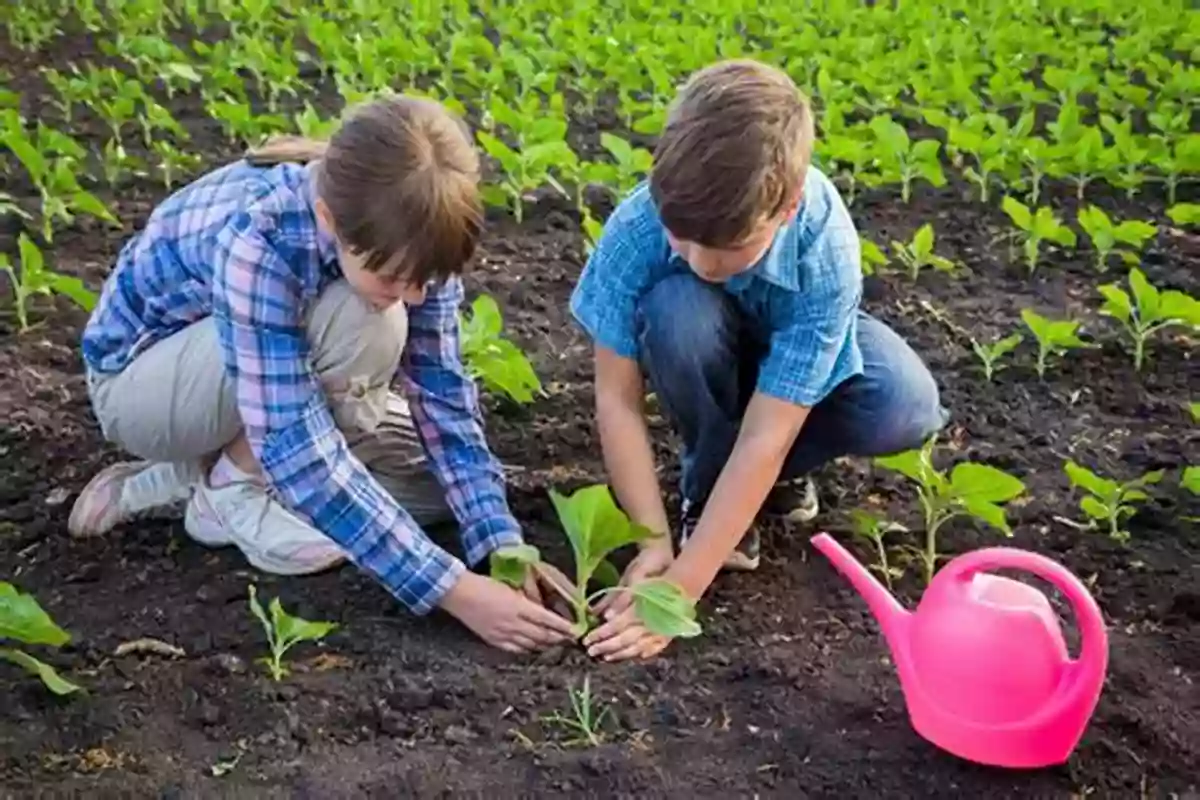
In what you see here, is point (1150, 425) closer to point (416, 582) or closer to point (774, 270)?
point (774, 270)

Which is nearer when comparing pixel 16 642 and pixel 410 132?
pixel 410 132

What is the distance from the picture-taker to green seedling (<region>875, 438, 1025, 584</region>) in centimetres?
260

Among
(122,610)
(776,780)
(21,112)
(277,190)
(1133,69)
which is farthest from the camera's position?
(1133,69)

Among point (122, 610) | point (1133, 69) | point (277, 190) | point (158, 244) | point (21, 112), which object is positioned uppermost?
point (277, 190)

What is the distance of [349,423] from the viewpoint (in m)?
2.96

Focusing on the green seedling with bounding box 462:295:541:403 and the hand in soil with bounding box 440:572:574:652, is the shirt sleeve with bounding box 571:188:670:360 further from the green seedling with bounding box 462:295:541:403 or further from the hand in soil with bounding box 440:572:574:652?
the green seedling with bounding box 462:295:541:403

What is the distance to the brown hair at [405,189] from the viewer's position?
236 cm

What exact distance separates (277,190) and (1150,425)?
78.2 inches

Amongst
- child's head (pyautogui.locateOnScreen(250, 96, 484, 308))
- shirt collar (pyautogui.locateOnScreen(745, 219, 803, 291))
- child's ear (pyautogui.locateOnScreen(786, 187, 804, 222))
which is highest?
child's head (pyautogui.locateOnScreen(250, 96, 484, 308))

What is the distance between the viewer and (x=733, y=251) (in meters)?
2.47

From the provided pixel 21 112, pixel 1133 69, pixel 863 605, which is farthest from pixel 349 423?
pixel 1133 69

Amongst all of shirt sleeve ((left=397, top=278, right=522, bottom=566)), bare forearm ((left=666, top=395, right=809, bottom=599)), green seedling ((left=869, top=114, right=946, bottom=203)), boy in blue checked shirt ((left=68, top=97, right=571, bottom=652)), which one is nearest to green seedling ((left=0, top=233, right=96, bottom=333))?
boy in blue checked shirt ((left=68, top=97, right=571, bottom=652))

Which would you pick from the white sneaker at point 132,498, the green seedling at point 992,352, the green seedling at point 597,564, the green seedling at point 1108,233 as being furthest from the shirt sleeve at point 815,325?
the green seedling at point 1108,233

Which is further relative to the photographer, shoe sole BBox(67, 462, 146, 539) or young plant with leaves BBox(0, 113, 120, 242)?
young plant with leaves BBox(0, 113, 120, 242)
